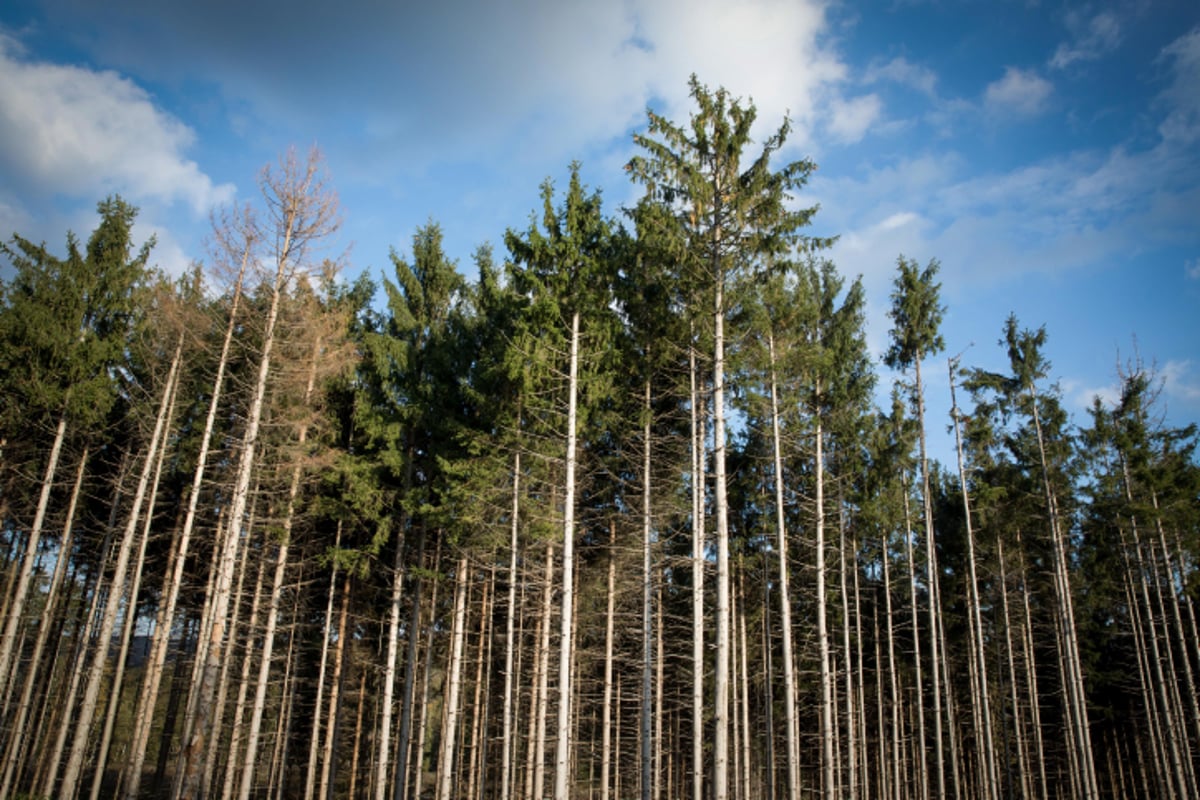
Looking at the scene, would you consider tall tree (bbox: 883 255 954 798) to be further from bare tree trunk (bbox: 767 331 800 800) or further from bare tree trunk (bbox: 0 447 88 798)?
bare tree trunk (bbox: 0 447 88 798)

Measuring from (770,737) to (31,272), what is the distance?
22396mm

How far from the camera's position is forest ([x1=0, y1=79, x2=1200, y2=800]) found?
12.8 m

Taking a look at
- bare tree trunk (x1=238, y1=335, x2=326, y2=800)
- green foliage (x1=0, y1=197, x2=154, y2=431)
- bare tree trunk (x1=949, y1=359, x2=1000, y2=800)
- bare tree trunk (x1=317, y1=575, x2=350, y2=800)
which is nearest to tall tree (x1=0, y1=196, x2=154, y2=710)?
green foliage (x1=0, y1=197, x2=154, y2=431)

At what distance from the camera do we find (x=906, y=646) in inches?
1045

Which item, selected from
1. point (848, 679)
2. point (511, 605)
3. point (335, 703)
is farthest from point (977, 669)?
point (335, 703)

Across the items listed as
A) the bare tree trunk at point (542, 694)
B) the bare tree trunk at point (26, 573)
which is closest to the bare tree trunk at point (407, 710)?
the bare tree trunk at point (542, 694)

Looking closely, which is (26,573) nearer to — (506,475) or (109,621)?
(109,621)

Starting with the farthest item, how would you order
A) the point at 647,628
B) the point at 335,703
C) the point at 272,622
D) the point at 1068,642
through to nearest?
1. the point at 1068,642
2. the point at 335,703
3. the point at 272,622
4. the point at 647,628

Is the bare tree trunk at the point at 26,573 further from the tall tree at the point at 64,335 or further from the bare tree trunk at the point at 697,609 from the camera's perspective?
the bare tree trunk at the point at 697,609

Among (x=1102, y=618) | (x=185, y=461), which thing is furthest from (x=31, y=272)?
(x=1102, y=618)

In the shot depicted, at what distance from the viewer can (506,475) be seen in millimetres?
14711

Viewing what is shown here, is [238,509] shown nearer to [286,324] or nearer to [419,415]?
[286,324]

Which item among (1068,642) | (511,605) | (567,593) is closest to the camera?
(567,593)

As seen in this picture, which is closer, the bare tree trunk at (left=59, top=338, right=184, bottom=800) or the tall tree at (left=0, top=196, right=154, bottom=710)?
the bare tree trunk at (left=59, top=338, right=184, bottom=800)
